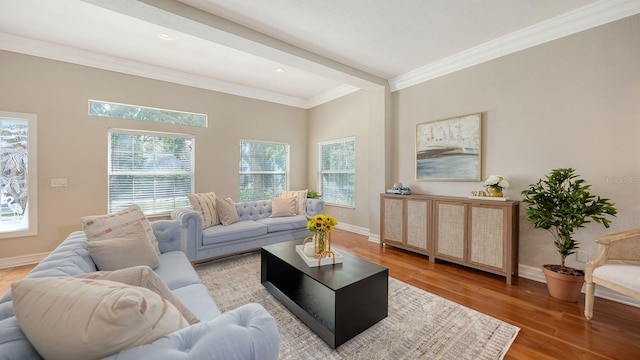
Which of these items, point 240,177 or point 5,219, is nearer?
point 5,219

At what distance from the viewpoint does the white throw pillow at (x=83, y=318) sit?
684 millimetres

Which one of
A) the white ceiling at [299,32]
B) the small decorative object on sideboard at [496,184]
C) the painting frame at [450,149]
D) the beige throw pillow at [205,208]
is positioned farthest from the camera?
the beige throw pillow at [205,208]

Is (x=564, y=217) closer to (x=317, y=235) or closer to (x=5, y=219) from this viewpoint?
(x=317, y=235)

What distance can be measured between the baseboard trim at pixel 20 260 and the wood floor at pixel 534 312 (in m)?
0.15

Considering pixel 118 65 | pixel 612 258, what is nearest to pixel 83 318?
pixel 612 258

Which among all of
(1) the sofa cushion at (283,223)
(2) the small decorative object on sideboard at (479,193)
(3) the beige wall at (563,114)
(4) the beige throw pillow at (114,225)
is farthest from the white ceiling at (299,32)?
(1) the sofa cushion at (283,223)

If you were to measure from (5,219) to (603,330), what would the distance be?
21.1 feet

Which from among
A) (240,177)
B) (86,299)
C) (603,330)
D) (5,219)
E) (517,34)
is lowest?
(603,330)

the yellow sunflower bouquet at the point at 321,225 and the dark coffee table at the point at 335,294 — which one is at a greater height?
the yellow sunflower bouquet at the point at 321,225

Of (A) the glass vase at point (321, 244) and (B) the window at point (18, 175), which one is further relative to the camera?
(B) the window at point (18, 175)

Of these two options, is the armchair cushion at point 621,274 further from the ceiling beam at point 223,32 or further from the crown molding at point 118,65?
the crown molding at point 118,65

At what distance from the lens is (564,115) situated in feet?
8.86

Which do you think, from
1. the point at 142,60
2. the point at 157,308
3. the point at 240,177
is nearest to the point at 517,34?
the point at 157,308

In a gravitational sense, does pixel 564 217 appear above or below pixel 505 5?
below
